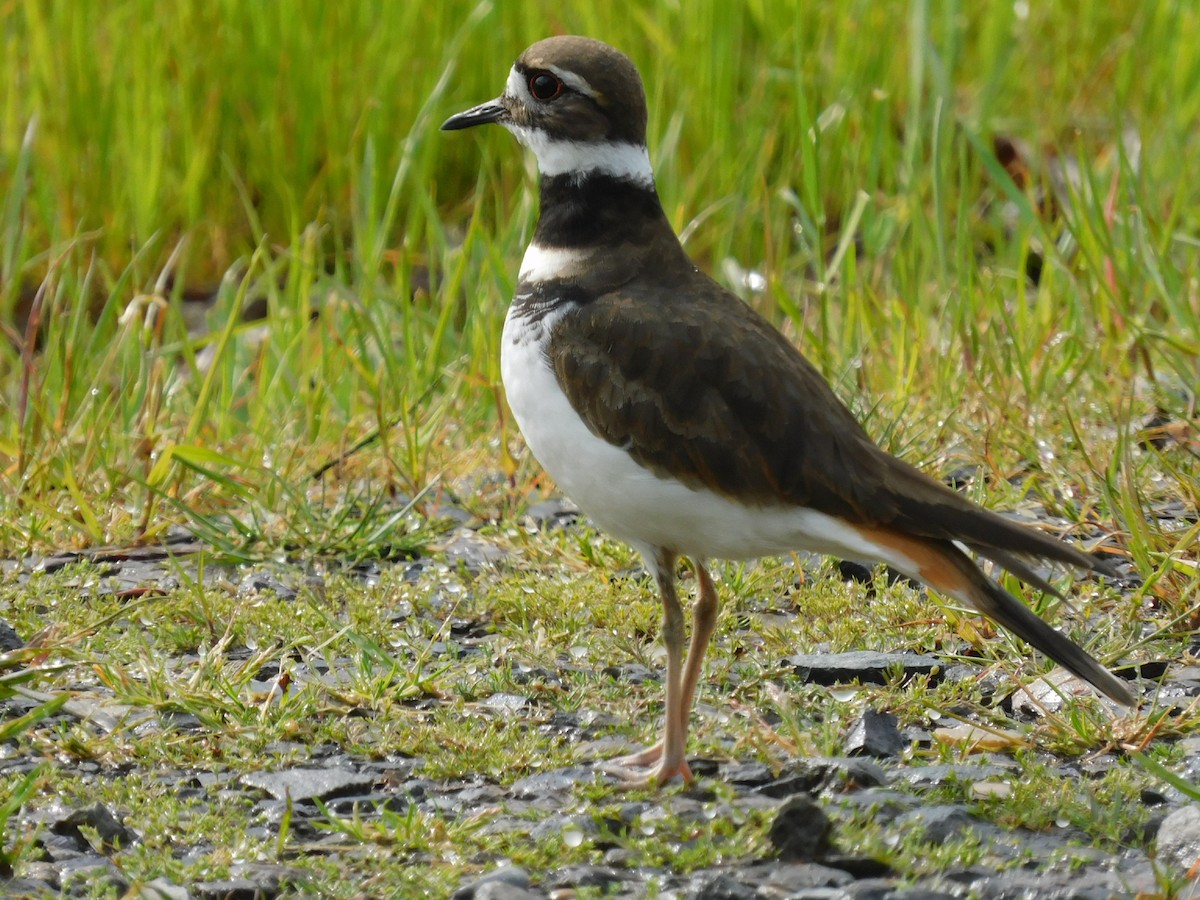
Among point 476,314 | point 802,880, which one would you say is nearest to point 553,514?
point 476,314

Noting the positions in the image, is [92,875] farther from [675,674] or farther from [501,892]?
[675,674]

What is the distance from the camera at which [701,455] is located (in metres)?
3.60

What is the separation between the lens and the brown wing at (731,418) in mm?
3535

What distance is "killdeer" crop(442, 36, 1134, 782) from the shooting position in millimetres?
3508

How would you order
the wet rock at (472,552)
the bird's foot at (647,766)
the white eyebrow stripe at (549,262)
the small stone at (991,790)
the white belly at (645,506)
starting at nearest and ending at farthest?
the small stone at (991,790) < the bird's foot at (647,766) < the white belly at (645,506) < the white eyebrow stripe at (549,262) < the wet rock at (472,552)

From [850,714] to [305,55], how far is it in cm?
482

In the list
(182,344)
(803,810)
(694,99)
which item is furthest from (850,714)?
(694,99)

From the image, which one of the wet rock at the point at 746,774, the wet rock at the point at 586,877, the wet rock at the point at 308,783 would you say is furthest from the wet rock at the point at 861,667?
the wet rock at the point at 308,783

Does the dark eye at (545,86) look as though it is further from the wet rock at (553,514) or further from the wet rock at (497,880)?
the wet rock at (497,880)

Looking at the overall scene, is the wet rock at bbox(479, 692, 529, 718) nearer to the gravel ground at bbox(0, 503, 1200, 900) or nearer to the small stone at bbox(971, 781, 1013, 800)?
the gravel ground at bbox(0, 503, 1200, 900)

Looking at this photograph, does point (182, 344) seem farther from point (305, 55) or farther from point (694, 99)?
point (694, 99)

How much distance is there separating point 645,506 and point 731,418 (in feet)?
0.90

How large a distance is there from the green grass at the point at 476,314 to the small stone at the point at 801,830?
0.12 meters

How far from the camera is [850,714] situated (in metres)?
3.80
